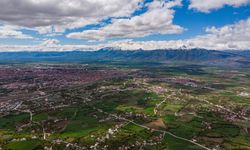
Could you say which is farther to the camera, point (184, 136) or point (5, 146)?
point (184, 136)

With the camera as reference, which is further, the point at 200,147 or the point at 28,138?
the point at 28,138

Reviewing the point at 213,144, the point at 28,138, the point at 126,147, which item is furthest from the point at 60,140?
the point at 213,144

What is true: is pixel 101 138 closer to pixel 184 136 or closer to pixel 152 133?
pixel 152 133

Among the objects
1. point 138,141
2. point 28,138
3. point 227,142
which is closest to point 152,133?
point 138,141

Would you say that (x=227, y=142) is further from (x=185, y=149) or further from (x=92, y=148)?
(x=92, y=148)

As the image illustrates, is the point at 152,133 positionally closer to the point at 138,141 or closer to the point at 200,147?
the point at 138,141

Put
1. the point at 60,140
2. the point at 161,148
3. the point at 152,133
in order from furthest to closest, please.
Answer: the point at 152,133, the point at 60,140, the point at 161,148

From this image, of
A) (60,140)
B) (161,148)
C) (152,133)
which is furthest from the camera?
(152,133)

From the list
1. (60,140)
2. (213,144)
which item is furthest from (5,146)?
(213,144)
